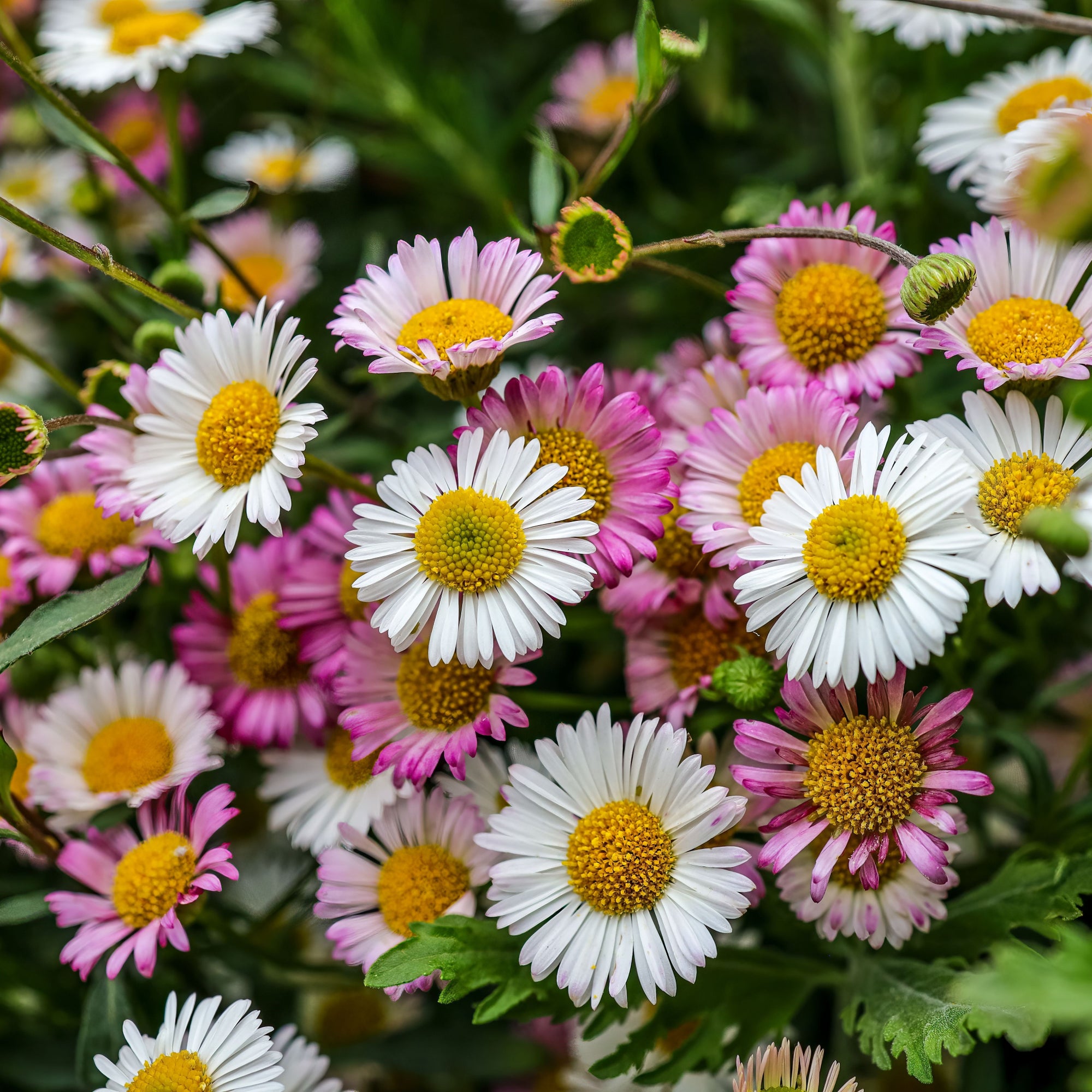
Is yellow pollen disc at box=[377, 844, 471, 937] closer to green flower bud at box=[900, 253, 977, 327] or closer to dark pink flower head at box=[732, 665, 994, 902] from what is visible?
dark pink flower head at box=[732, 665, 994, 902]

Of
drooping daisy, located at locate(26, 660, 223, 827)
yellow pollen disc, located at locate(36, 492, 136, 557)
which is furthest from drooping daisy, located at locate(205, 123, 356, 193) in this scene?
drooping daisy, located at locate(26, 660, 223, 827)

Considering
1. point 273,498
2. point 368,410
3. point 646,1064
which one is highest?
point 368,410

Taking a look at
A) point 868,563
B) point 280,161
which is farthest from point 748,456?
point 280,161

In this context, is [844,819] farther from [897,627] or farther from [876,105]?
[876,105]

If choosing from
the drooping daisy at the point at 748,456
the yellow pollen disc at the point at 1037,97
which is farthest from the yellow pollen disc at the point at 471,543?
the yellow pollen disc at the point at 1037,97

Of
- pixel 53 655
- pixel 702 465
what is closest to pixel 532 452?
pixel 702 465
